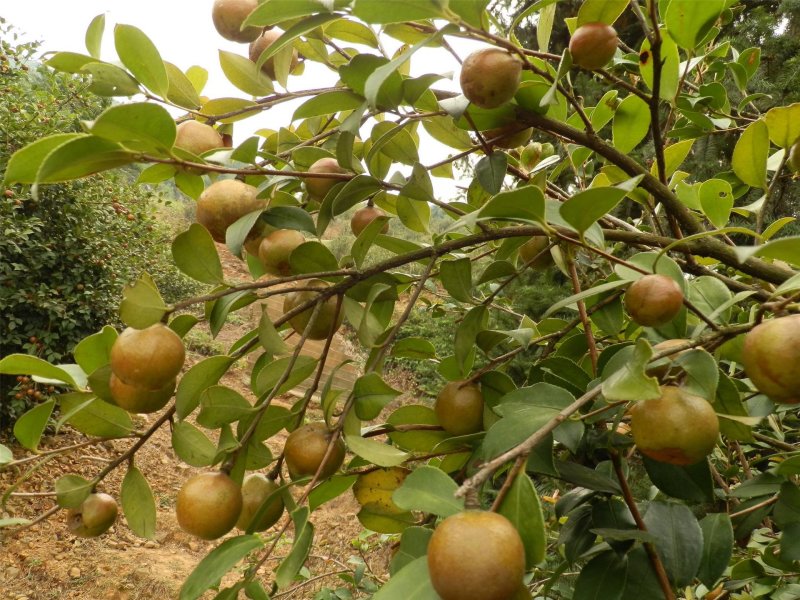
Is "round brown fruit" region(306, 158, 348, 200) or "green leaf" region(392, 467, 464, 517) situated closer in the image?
"green leaf" region(392, 467, 464, 517)

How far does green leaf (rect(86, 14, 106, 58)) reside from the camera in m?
0.55

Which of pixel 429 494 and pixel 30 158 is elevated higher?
pixel 30 158

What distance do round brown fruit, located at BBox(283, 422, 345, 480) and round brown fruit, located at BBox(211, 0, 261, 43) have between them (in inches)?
16.7

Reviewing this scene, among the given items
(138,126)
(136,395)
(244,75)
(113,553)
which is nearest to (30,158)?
(138,126)

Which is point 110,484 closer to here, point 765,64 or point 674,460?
point 674,460

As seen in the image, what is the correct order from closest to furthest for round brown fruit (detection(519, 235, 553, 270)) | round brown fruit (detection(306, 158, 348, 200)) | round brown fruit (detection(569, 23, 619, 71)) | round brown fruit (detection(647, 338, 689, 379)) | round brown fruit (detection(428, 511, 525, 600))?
round brown fruit (detection(428, 511, 525, 600)) < round brown fruit (detection(647, 338, 689, 379)) < round brown fruit (detection(569, 23, 619, 71)) < round brown fruit (detection(306, 158, 348, 200)) < round brown fruit (detection(519, 235, 553, 270))

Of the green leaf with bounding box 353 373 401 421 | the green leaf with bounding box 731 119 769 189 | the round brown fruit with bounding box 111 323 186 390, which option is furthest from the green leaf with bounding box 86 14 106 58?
the green leaf with bounding box 731 119 769 189

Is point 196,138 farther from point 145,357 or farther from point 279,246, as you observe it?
point 145,357

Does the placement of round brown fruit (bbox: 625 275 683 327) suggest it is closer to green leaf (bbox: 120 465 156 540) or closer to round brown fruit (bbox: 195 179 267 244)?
round brown fruit (bbox: 195 179 267 244)

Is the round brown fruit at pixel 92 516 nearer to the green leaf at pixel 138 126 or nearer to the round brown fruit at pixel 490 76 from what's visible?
the green leaf at pixel 138 126

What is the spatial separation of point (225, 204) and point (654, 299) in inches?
15.2

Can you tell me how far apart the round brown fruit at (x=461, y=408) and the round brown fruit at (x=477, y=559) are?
25 centimetres

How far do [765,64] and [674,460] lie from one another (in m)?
3.33

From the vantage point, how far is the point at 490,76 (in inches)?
18.2
